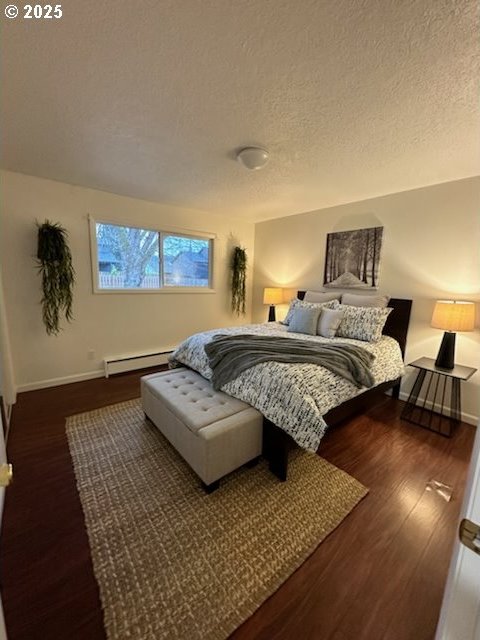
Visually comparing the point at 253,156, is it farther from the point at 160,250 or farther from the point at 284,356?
the point at 160,250

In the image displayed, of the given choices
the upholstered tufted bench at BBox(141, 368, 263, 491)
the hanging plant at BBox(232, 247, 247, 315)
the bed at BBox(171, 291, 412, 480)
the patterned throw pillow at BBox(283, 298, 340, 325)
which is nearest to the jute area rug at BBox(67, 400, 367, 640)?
the upholstered tufted bench at BBox(141, 368, 263, 491)

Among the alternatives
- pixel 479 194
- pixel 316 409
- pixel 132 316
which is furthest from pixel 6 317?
pixel 479 194

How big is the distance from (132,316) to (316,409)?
285 cm

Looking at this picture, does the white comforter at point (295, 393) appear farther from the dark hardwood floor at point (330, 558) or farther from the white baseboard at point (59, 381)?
the white baseboard at point (59, 381)

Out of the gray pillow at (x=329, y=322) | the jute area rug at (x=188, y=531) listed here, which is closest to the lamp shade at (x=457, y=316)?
the gray pillow at (x=329, y=322)

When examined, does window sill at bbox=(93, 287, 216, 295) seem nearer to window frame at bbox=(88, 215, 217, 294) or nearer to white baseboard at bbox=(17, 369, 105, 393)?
window frame at bbox=(88, 215, 217, 294)

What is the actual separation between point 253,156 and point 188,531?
2.58 m

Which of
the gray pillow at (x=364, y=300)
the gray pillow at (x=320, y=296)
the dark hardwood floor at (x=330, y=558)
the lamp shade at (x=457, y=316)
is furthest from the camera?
the gray pillow at (x=320, y=296)

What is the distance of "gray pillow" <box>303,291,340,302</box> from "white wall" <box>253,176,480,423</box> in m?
0.19

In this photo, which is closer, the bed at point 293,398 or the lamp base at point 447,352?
the bed at point 293,398

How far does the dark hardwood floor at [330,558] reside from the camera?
3.38 ft

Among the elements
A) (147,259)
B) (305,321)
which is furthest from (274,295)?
(147,259)

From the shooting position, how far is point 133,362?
3.57 m

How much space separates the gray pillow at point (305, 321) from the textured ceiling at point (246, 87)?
4.75ft
